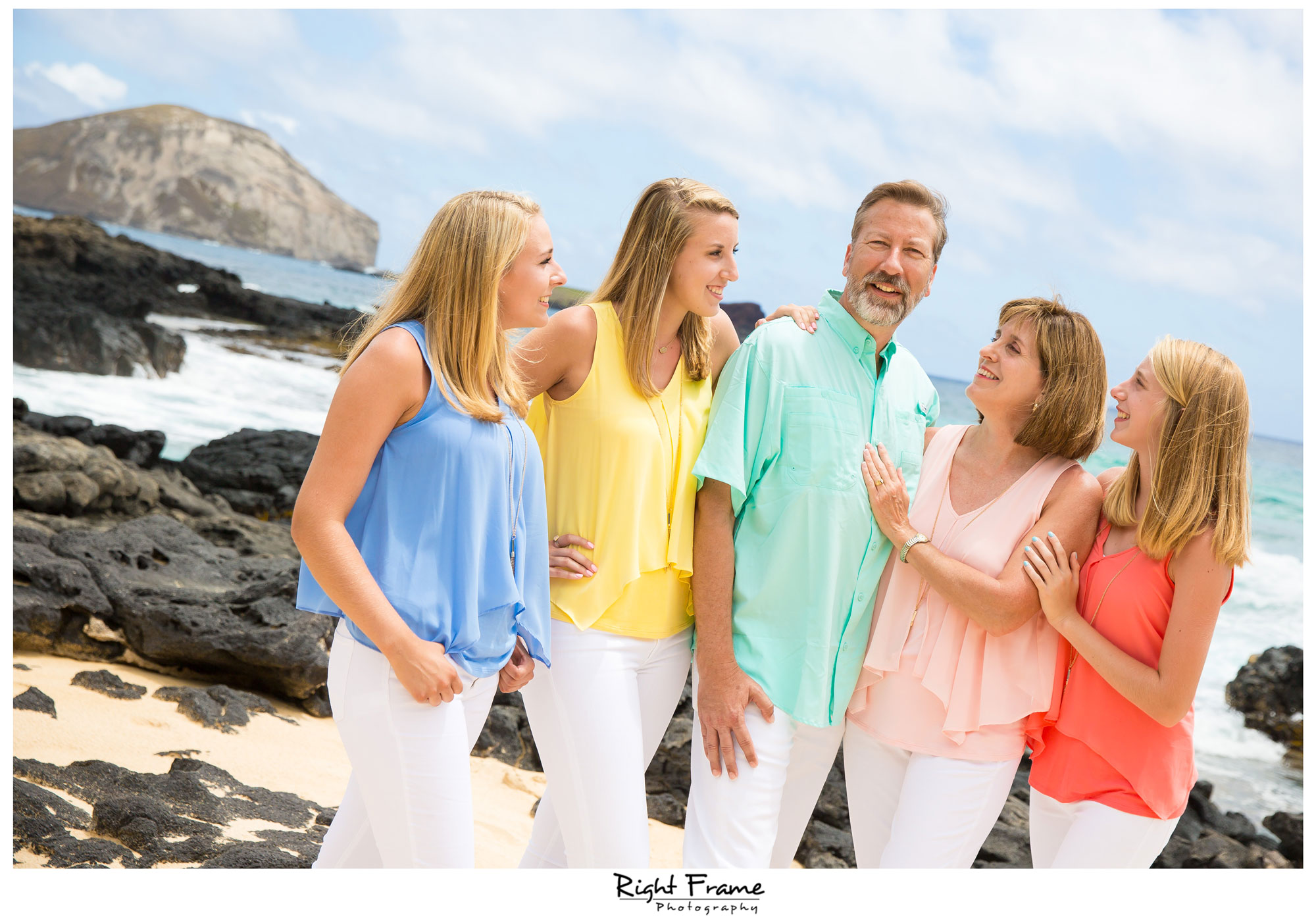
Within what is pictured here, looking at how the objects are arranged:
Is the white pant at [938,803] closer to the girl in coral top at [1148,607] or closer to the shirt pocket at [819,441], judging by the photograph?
the girl in coral top at [1148,607]

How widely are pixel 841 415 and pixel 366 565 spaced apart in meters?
1.47

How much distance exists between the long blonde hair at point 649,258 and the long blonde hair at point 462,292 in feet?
1.71

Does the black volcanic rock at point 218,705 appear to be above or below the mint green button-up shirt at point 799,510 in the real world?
below

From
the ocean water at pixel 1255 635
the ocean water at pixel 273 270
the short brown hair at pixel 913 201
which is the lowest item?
the ocean water at pixel 1255 635

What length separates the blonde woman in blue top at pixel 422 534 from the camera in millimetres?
2203

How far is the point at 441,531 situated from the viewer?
2320mm

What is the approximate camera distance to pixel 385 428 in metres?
2.23

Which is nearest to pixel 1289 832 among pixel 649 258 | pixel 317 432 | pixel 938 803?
pixel 938 803

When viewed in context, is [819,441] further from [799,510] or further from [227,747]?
[227,747]

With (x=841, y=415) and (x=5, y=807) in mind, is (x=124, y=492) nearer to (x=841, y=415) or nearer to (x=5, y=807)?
(x=5, y=807)

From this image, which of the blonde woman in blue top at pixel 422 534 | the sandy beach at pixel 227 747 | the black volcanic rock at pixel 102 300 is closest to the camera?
the blonde woman in blue top at pixel 422 534

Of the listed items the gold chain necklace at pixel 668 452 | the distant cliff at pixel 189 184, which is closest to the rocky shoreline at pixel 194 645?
the gold chain necklace at pixel 668 452
